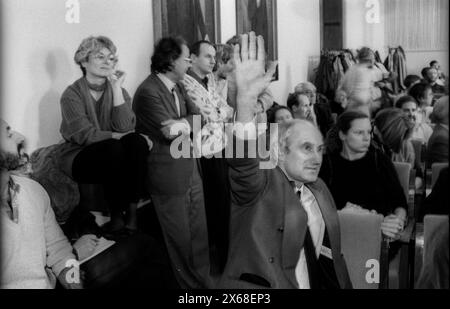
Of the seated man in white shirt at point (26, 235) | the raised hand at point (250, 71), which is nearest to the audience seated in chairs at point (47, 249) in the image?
the seated man in white shirt at point (26, 235)

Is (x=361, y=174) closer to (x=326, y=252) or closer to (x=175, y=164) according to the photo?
(x=326, y=252)

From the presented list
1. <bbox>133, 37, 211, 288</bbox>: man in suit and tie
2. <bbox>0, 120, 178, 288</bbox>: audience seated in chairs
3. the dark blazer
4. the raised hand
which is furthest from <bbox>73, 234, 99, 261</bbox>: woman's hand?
the raised hand

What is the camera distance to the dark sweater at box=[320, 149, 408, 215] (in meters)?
2.14

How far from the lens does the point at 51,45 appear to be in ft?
7.28

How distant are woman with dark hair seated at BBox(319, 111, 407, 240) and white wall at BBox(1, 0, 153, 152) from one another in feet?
2.22

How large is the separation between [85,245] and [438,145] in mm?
1204

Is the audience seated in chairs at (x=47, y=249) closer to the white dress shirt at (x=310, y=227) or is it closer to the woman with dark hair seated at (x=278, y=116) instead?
the white dress shirt at (x=310, y=227)

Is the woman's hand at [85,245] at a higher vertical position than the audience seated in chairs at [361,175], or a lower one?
lower

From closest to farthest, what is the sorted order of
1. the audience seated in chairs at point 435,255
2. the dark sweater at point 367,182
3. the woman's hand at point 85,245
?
the audience seated in chairs at point 435,255 < the dark sweater at point 367,182 < the woman's hand at point 85,245

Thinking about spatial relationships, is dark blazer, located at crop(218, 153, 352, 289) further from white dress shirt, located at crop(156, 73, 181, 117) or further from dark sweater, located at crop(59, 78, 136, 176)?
dark sweater, located at crop(59, 78, 136, 176)

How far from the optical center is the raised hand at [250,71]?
2.14 m

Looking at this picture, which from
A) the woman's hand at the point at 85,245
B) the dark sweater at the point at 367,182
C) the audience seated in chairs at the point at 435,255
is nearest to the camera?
the audience seated in chairs at the point at 435,255

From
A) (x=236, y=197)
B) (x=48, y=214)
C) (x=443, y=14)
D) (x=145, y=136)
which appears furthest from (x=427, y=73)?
(x=48, y=214)
